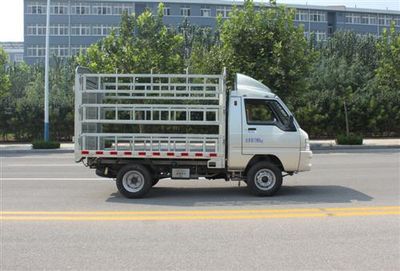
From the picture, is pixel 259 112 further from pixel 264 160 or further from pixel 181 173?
pixel 181 173

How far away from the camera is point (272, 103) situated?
10.5 meters

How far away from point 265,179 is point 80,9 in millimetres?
69319

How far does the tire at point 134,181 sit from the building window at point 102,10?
67.5 m

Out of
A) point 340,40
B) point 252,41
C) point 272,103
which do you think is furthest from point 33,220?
point 340,40

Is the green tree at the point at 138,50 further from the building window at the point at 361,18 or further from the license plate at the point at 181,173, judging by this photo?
the building window at the point at 361,18

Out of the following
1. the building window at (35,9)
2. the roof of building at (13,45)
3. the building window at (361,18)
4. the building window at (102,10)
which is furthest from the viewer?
the roof of building at (13,45)

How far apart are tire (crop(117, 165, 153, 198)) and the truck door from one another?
210cm

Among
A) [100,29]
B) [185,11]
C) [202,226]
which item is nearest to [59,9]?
[100,29]

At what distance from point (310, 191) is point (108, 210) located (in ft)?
15.0

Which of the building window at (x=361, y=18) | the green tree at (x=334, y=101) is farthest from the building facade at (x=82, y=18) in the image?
the green tree at (x=334, y=101)

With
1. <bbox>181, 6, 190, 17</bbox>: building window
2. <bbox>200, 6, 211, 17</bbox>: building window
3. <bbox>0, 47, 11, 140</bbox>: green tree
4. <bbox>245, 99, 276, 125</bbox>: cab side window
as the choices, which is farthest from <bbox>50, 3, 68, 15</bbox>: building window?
<bbox>245, 99, 276, 125</bbox>: cab side window

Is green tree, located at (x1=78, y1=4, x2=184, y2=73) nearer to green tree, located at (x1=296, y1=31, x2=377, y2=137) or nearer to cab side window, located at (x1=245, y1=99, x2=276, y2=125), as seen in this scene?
green tree, located at (x1=296, y1=31, x2=377, y2=137)

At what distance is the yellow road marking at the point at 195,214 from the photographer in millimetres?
8180

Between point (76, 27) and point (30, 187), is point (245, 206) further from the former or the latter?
point (76, 27)
